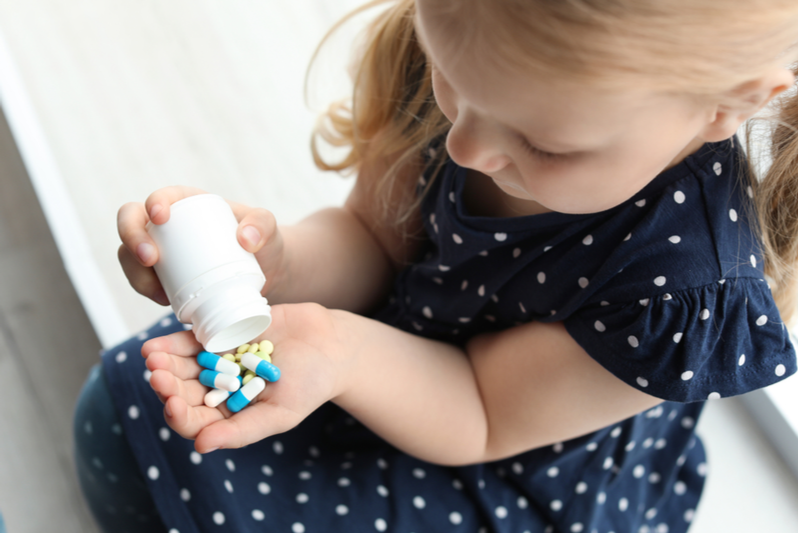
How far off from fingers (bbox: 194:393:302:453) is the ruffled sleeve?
0.30m

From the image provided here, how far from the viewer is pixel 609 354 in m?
0.57

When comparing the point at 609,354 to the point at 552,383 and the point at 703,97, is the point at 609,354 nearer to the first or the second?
the point at 552,383

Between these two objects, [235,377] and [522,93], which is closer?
[522,93]

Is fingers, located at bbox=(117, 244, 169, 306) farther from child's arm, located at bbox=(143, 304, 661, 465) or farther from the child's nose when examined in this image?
the child's nose

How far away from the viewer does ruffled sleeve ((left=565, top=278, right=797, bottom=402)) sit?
529 mm

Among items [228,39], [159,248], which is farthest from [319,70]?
[159,248]

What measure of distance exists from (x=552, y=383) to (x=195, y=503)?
36cm

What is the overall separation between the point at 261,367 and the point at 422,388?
20 cm

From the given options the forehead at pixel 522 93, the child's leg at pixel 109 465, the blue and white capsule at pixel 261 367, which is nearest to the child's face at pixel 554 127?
the forehead at pixel 522 93

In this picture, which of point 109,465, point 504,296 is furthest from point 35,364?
point 504,296

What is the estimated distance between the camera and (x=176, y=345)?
0.53 m

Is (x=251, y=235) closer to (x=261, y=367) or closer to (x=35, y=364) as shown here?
(x=261, y=367)

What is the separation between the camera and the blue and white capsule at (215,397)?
1.67 ft

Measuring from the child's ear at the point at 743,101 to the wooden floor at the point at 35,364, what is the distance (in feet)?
2.71
